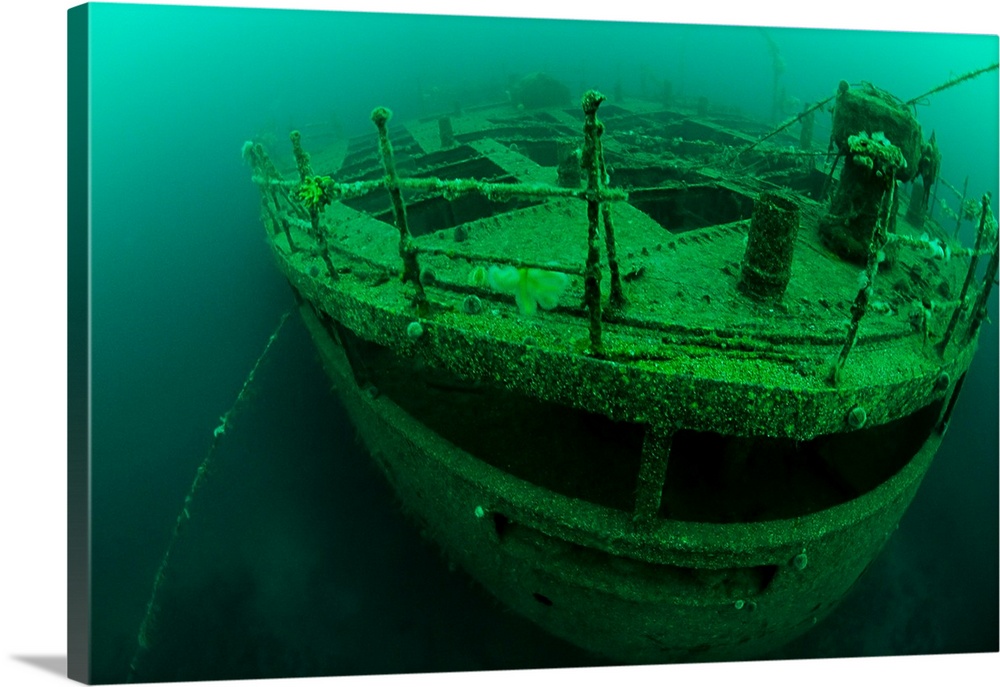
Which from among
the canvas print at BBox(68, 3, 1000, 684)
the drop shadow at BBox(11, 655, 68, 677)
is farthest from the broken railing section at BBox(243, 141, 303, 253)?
the drop shadow at BBox(11, 655, 68, 677)

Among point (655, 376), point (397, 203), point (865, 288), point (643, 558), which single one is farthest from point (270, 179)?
point (865, 288)

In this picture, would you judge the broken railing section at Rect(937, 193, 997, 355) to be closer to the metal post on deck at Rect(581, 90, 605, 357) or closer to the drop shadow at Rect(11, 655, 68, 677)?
the metal post on deck at Rect(581, 90, 605, 357)

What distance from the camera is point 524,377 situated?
2.88 meters

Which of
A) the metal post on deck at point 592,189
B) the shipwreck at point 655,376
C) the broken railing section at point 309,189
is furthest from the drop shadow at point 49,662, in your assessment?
the metal post on deck at point 592,189

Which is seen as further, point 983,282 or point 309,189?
point 983,282

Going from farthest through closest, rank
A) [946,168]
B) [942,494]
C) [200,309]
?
[200,309] → [942,494] → [946,168]

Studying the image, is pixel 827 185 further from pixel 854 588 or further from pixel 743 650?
pixel 743 650

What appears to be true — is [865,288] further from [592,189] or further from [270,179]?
[270,179]

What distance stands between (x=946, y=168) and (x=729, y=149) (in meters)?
2.34

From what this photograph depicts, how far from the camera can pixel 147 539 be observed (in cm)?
456

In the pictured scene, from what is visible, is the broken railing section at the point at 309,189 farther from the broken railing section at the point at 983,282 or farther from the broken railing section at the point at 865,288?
the broken railing section at the point at 983,282

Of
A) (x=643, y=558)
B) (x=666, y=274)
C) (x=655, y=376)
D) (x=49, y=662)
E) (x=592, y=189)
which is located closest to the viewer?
(x=592, y=189)

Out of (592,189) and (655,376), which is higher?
(592,189)

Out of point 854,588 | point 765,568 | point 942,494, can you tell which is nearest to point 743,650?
point 765,568
